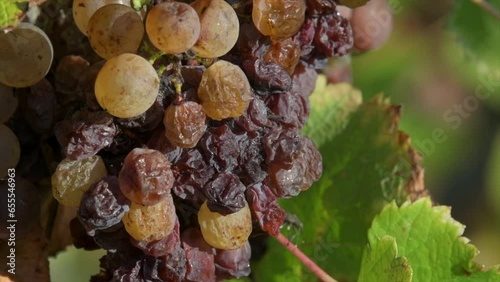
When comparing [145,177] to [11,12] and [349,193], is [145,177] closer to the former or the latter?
[11,12]

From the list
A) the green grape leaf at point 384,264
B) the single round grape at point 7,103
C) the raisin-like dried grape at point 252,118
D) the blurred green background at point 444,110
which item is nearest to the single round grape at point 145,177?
the raisin-like dried grape at point 252,118

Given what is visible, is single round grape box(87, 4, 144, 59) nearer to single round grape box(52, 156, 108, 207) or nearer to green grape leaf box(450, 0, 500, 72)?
single round grape box(52, 156, 108, 207)

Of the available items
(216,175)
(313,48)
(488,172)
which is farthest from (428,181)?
(216,175)

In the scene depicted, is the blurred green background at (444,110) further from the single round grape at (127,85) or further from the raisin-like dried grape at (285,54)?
the single round grape at (127,85)

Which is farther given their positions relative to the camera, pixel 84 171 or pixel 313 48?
pixel 313 48

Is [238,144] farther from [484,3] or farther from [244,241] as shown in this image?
[484,3]

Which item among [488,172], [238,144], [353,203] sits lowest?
[488,172]
